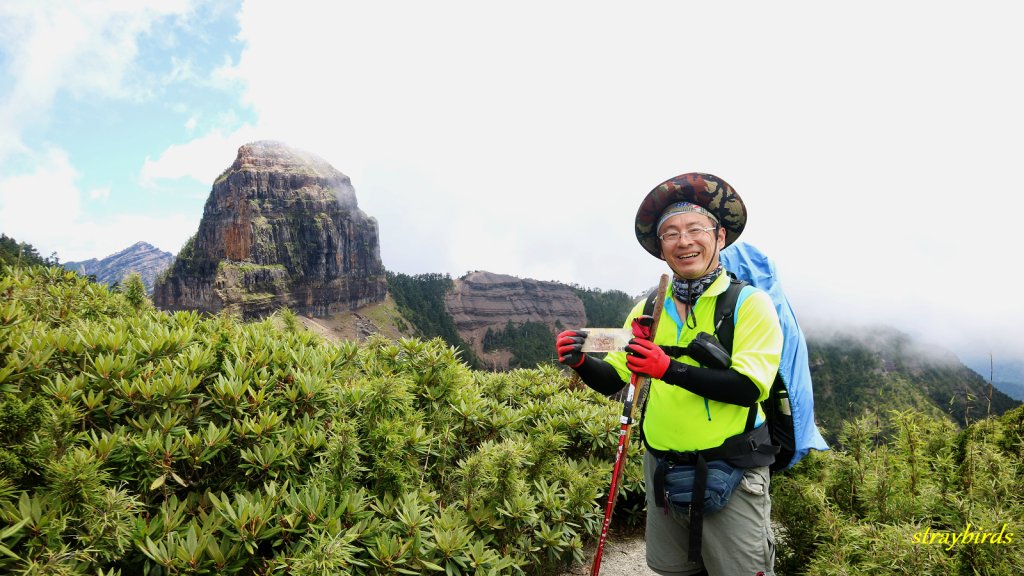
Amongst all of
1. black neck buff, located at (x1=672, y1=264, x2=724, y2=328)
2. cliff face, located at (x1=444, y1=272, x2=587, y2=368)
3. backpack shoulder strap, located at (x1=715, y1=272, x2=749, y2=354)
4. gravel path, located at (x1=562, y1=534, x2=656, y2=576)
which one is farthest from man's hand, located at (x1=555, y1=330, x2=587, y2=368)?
cliff face, located at (x1=444, y1=272, x2=587, y2=368)

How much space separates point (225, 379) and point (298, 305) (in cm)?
12599

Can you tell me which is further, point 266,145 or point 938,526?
point 266,145

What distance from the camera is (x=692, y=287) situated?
3.06 meters

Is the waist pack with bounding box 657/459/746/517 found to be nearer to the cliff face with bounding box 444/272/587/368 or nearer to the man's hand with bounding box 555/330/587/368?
the man's hand with bounding box 555/330/587/368

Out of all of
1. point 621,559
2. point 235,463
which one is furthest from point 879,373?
point 235,463

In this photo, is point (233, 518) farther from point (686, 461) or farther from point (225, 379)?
point (686, 461)

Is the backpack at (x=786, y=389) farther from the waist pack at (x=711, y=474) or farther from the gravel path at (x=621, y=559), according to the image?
Result: the gravel path at (x=621, y=559)

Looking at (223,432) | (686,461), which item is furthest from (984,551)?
(223,432)

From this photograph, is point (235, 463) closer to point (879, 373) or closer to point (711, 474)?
point (711, 474)

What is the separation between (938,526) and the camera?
3188mm

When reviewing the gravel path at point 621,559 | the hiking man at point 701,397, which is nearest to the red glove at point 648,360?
the hiking man at point 701,397

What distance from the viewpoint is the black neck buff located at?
3033 millimetres

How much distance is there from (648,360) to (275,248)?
434 feet

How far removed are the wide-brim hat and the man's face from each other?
0.17 metres
